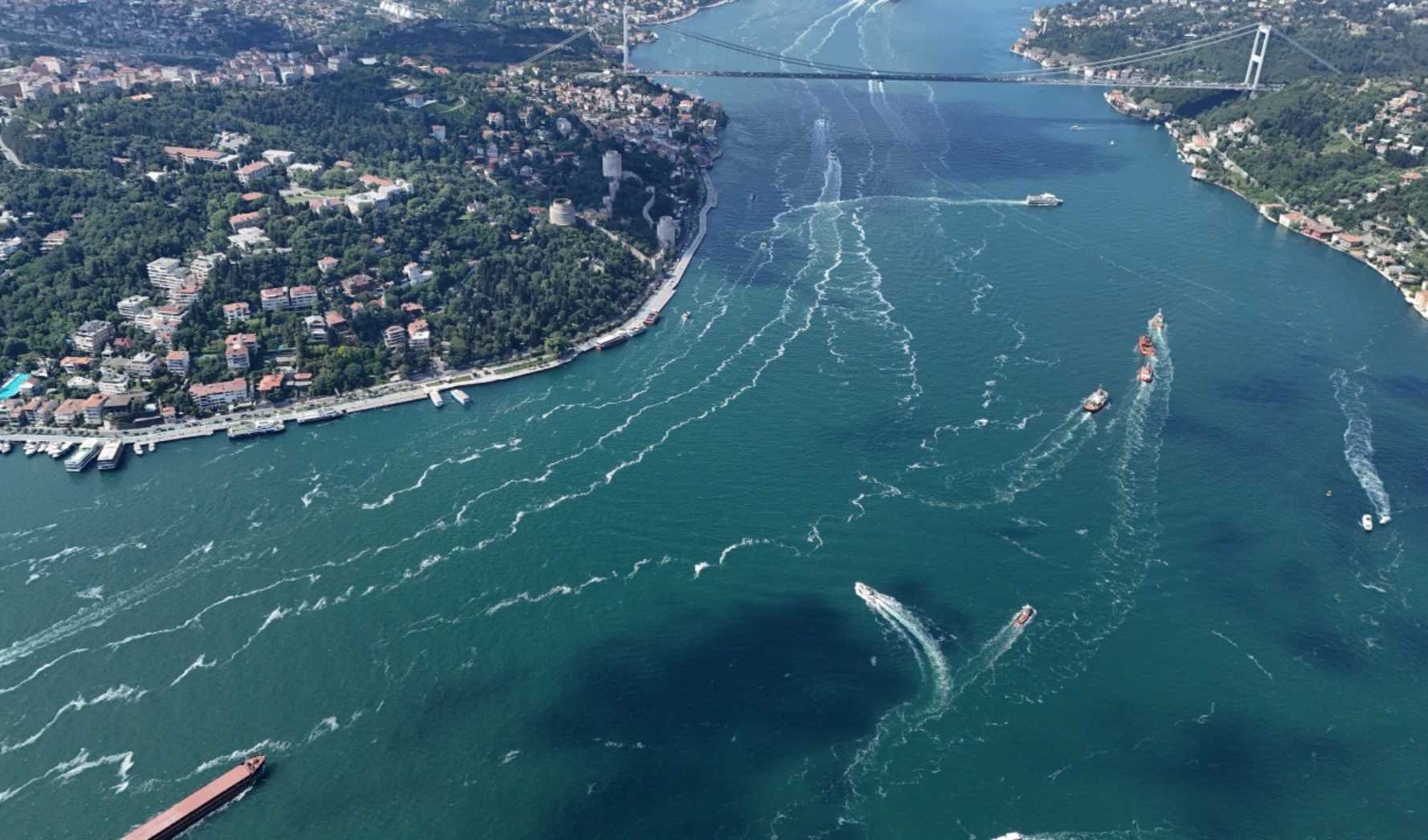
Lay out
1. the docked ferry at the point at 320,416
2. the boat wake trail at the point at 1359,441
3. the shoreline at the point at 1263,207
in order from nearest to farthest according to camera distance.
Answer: the boat wake trail at the point at 1359,441 < the docked ferry at the point at 320,416 < the shoreline at the point at 1263,207

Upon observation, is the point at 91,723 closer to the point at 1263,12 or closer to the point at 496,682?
the point at 496,682

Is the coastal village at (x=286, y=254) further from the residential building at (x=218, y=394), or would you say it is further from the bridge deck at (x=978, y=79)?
the bridge deck at (x=978, y=79)

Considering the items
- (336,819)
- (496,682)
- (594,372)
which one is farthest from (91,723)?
(594,372)

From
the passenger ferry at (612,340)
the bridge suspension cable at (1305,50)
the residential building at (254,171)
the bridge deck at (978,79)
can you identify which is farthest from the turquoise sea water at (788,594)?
the bridge suspension cable at (1305,50)

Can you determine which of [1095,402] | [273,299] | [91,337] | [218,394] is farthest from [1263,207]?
[91,337]

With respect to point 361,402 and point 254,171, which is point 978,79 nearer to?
point 254,171

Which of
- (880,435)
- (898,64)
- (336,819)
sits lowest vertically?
(336,819)

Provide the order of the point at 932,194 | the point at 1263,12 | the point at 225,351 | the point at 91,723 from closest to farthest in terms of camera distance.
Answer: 1. the point at 91,723
2. the point at 225,351
3. the point at 932,194
4. the point at 1263,12
